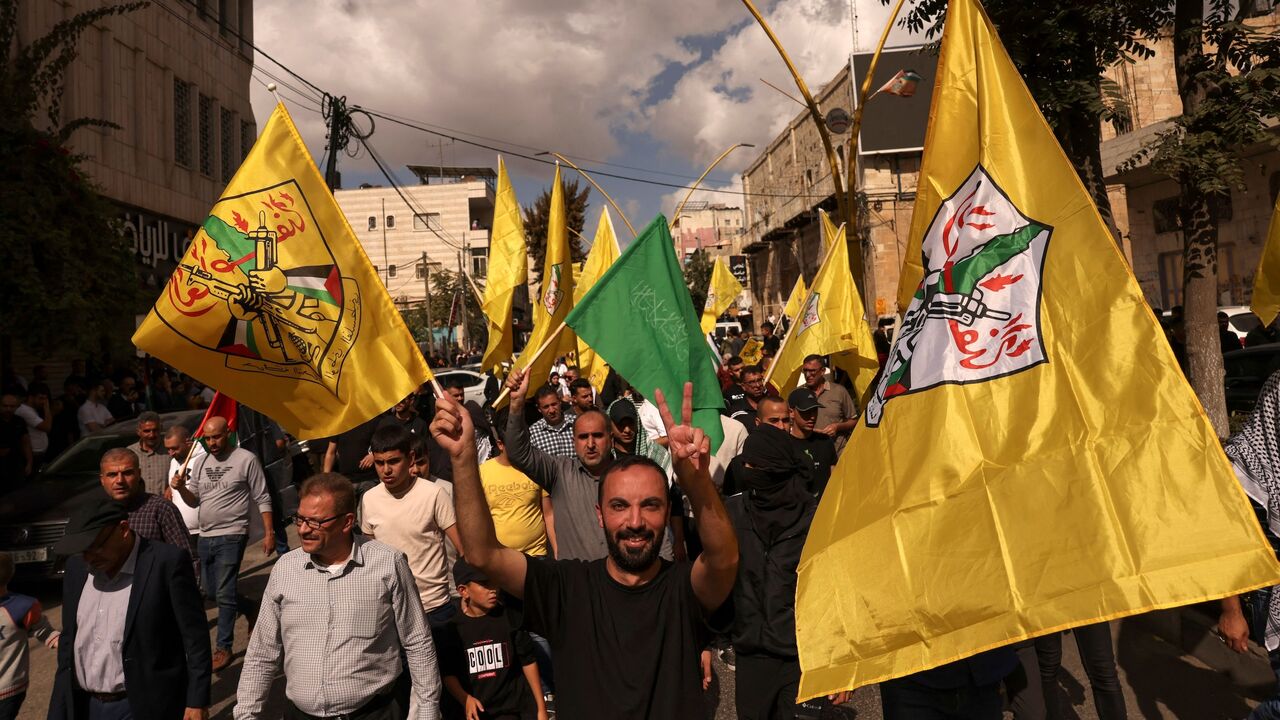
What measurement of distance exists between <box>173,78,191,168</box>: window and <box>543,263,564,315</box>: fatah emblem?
1730 centimetres

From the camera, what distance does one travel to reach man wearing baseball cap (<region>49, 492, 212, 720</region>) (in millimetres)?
3762

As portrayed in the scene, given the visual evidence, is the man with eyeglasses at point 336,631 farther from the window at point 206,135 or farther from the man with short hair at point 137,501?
the window at point 206,135

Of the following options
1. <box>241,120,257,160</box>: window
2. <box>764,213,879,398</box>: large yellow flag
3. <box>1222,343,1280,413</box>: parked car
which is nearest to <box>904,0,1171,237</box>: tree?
<box>764,213,879,398</box>: large yellow flag

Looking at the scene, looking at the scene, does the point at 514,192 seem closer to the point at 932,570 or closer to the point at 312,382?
the point at 312,382

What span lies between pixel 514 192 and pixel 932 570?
1142 cm

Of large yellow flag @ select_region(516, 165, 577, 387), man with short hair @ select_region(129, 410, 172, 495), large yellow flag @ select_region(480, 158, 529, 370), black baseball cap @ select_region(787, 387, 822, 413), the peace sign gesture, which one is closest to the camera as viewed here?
the peace sign gesture

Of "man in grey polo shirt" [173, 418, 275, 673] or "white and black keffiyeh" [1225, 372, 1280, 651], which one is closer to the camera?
"white and black keffiyeh" [1225, 372, 1280, 651]

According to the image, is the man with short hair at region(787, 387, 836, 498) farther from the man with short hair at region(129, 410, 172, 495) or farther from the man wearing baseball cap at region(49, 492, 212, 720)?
the man with short hair at region(129, 410, 172, 495)

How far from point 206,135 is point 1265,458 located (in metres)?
27.0

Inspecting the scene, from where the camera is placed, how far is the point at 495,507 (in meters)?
5.27

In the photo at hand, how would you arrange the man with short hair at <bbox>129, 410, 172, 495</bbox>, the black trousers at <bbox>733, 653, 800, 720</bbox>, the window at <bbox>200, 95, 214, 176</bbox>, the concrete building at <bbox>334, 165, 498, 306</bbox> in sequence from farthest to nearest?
the concrete building at <bbox>334, 165, 498, 306</bbox>
the window at <bbox>200, 95, 214, 176</bbox>
the man with short hair at <bbox>129, 410, 172, 495</bbox>
the black trousers at <bbox>733, 653, 800, 720</bbox>

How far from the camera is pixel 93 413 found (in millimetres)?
12289

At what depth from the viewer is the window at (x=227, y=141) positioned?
26188 mm

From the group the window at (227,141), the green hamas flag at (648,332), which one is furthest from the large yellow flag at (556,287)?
the window at (227,141)
